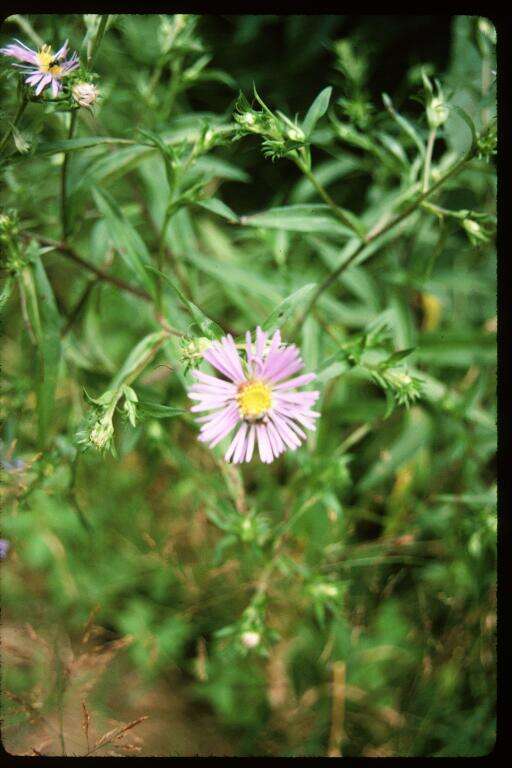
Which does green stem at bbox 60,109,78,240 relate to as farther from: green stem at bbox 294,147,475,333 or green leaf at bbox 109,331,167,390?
green stem at bbox 294,147,475,333

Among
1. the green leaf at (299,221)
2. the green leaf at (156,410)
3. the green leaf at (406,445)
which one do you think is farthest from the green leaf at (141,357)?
the green leaf at (406,445)

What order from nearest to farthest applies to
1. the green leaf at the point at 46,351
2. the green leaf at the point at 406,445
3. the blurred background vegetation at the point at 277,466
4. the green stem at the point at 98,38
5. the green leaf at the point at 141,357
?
1. the green stem at the point at 98,38
2. the green leaf at the point at 141,357
3. the green leaf at the point at 46,351
4. the blurred background vegetation at the point at 277,466
5. the green leaf at the point at 406,445

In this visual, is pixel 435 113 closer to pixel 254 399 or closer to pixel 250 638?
pixel 254 399

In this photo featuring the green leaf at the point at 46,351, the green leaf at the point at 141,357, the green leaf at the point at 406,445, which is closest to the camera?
the green leaf at the point at 141,357

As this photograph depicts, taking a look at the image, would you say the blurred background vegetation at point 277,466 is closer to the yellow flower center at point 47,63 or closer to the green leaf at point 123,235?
the green leaf at point 123,235

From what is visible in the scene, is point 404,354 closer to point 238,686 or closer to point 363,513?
point 363,513

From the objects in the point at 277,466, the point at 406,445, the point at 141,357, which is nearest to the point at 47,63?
the point at 141,357
